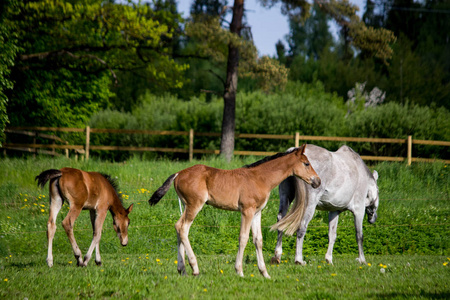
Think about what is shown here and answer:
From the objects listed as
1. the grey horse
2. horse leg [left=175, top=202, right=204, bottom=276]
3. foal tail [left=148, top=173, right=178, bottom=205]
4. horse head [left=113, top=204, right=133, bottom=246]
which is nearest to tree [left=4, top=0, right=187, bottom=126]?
horse head [left=113, top=204, right=133, bottom=246]

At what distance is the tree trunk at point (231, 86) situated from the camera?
19.6 metres

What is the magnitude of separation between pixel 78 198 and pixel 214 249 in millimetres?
4407

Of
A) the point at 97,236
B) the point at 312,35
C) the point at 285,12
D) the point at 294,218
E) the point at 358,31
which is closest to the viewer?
the point at 97,236

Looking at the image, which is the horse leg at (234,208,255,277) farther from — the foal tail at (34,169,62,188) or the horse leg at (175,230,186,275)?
the foal tail at (34,169,62,188)

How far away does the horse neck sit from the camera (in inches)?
280

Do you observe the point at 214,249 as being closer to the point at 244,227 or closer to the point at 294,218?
the point at 294,218

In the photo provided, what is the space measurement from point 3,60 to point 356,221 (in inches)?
425

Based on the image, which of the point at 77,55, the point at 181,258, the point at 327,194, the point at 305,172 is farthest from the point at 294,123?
the point at 181,258

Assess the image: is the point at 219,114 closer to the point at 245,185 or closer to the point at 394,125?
the point at 394,125

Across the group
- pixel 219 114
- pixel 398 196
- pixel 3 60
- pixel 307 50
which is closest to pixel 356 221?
pixel 398 196

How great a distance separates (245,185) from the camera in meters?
6.89

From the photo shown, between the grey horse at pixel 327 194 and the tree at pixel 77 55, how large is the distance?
11775 millimetres

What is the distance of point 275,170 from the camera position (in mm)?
7195

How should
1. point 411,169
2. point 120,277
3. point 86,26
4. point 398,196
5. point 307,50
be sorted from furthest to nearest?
point 307,50 → point 86,26 → point 411,169 → point 398,196 → point 120,277
